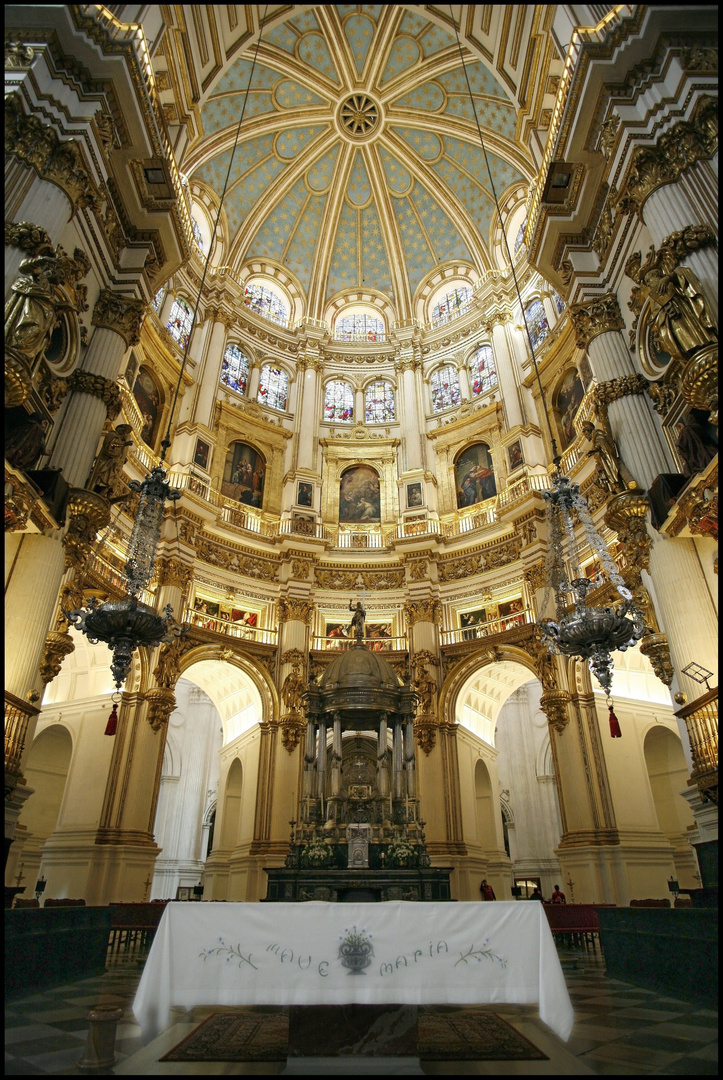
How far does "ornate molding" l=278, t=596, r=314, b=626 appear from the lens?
20516 millimetres

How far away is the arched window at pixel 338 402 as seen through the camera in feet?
86.2

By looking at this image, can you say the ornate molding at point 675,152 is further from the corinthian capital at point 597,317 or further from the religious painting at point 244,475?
the religious painting at point 244,475

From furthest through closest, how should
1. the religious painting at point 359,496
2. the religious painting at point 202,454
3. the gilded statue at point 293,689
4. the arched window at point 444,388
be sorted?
the arched window at point 444,388, the religious painting at point 359,496, the religious painting at point 202,454, the gilded statue at point 293,689

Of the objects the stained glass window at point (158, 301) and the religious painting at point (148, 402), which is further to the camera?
the stained glass window at point (158, 301)

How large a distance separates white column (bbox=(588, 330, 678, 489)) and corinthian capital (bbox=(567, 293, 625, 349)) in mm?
190

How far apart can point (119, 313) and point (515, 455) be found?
13.6 meters

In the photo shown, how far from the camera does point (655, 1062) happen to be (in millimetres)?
4250

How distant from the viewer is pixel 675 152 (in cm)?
Answer: 1055

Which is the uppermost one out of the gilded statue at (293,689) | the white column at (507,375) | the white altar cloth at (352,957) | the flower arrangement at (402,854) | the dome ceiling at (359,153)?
the dome ceiling at (359,153)

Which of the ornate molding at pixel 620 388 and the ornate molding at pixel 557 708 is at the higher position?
the ornate molding at pixel 620 388

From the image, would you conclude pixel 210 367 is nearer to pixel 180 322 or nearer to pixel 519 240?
pixel 180 322

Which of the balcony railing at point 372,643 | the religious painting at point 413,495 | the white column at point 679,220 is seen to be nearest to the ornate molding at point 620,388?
the white column at point 679,220

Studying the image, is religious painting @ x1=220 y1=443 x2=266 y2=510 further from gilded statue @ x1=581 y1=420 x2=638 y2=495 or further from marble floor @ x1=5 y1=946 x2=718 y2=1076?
marble floor @ x1=5 y1=946 x2=718 y2=1076

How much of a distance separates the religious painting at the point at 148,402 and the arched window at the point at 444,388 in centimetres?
1107
